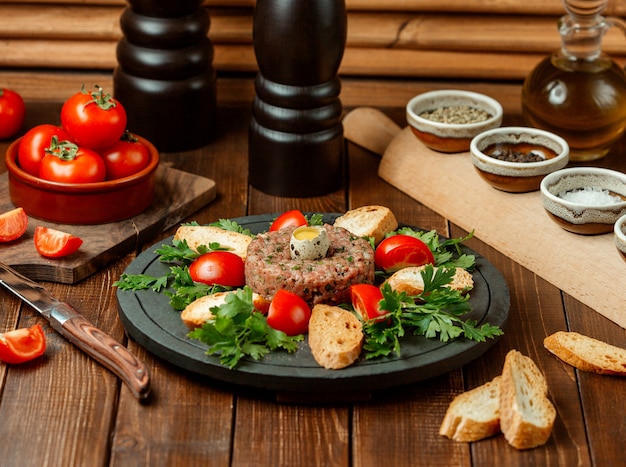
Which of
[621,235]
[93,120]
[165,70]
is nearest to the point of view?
[621,235]

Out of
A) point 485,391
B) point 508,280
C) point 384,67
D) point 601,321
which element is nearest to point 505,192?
point 508,280

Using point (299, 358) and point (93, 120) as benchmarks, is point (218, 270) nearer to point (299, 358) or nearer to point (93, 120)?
point (299, 358)

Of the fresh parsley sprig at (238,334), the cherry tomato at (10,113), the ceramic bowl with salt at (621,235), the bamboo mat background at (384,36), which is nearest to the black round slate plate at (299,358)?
the fresh parsley sprig at (238,334)

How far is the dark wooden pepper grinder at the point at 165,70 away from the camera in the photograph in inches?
108

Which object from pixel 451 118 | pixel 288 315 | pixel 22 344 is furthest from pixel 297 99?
pixel 22 344

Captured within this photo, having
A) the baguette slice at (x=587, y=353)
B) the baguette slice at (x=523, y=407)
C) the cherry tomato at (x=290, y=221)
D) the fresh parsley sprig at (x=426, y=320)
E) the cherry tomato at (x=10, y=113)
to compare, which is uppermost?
the fresh parsley sprig at (x=426, y=320)

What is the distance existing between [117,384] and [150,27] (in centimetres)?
129

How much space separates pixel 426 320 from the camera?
1.84 metres

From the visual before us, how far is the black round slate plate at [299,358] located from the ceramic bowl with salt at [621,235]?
0.84 feet

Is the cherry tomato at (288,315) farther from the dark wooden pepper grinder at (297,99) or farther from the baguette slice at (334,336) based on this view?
the dark wooden pepper grinder at (297,99)

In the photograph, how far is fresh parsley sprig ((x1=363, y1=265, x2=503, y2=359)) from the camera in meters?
1.79

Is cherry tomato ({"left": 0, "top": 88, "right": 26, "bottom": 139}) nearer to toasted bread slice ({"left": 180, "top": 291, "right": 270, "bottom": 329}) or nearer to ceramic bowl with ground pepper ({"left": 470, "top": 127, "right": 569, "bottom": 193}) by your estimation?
toasted bread slice ({"left": 180, "top": 291, "right": 270, "bottom": 329})

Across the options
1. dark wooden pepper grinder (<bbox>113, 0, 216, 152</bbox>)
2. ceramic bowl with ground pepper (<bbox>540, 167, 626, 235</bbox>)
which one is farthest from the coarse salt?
dark wooden pepper grinder (<bbox>113, 0, 216, 152</bbox>)

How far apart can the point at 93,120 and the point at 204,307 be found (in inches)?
26.8
